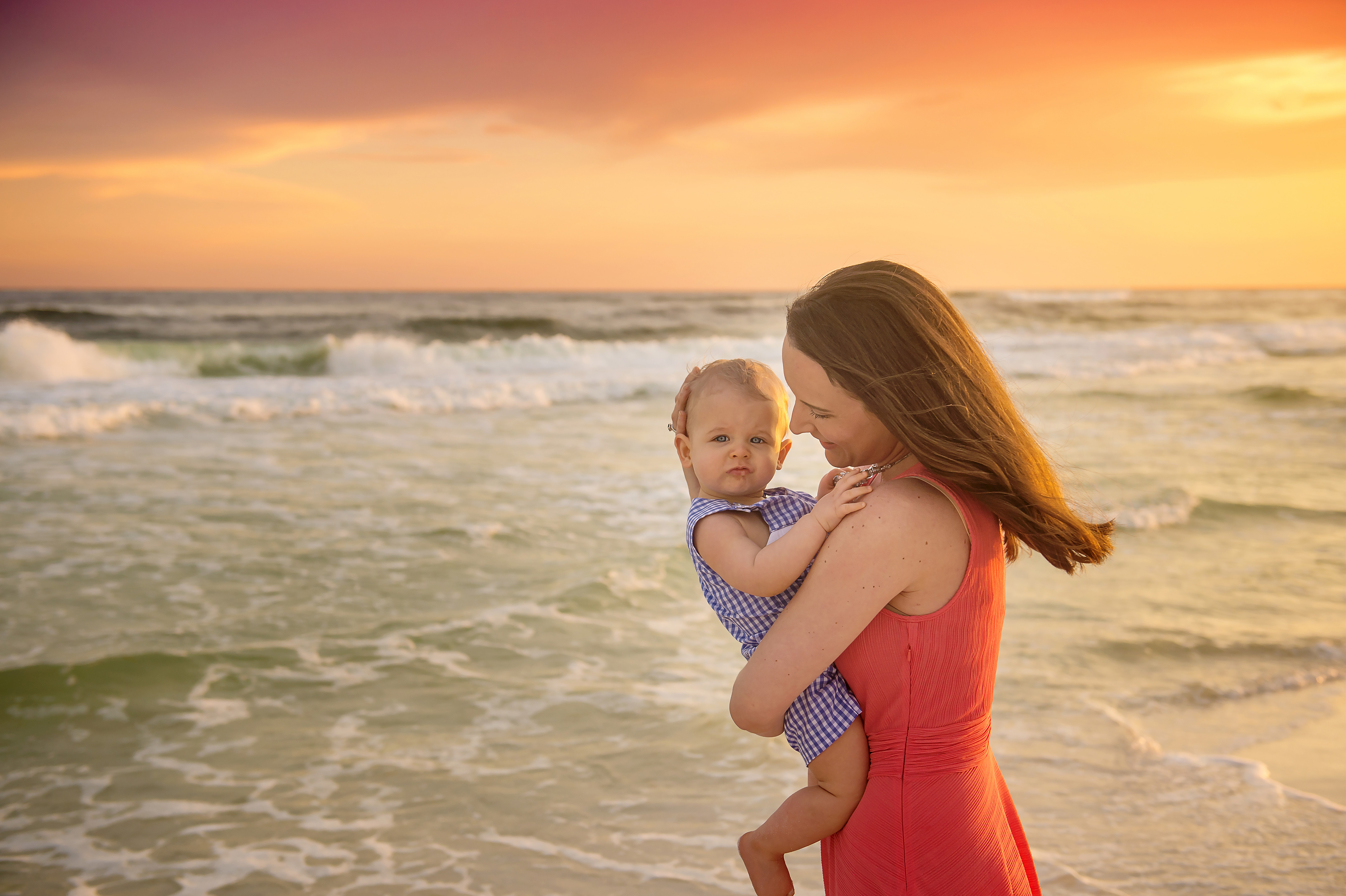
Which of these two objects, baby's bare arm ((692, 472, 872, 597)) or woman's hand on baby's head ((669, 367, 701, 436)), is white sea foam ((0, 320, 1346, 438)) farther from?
baby's bare arm ((692, 472, 872, 597))

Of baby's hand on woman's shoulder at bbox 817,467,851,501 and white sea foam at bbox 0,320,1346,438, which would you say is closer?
baby's hand on woman's shoulder at bbox 817,467,851,501

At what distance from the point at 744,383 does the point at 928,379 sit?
0.60 metres

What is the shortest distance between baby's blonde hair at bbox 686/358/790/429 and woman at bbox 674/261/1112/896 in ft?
1.21

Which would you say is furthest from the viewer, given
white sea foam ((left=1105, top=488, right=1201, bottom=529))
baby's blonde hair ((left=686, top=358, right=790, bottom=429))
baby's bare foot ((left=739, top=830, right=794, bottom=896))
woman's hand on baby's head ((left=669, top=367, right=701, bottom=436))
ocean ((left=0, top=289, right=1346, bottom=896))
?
white sea foam ((left=1105, top=488, right=1201, bottom=529))

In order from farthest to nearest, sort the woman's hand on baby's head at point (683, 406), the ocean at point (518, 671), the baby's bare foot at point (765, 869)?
the ocean at point (518, 671) < the woman's hand on baby's head at point (683, 406) < the baby's bare foot at point (765, 869)

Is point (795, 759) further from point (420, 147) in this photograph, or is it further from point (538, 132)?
point (420, 147)

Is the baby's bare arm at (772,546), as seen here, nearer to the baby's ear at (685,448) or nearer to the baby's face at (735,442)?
the baby's face at (735,442)

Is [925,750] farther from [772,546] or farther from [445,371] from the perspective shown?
[445,371]

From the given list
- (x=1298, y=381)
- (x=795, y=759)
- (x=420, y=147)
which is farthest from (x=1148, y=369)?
(x=795, y=759)

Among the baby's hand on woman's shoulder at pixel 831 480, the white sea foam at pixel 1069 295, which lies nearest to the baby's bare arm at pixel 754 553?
the baby's hand on woman's shoulder at pixel 831 480

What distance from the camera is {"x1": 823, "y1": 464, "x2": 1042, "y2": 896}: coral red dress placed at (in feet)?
5.56

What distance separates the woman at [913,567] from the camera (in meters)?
1.66

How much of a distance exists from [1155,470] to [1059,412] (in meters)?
6.01

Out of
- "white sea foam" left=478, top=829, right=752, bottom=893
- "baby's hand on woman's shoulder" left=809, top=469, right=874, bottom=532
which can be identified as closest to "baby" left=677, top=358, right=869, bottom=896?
"baby's hand on woman's shoulder" left=809, top=469, right=874, bottom=532
